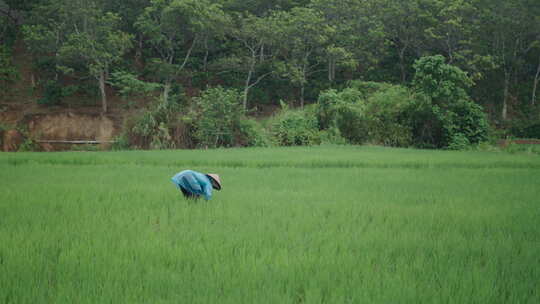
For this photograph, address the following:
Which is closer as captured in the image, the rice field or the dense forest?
the rice field

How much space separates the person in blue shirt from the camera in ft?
11.2

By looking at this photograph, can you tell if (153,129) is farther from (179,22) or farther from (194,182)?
(179,22)

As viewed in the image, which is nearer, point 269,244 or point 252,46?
point 269,244

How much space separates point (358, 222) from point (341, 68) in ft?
92.2

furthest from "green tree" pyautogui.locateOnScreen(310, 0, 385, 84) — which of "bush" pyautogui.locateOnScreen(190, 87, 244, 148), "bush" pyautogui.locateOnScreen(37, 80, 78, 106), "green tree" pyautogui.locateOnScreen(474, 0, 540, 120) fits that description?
"bush" pyautogui.locateOnScreen(37, 80, 78, 106)

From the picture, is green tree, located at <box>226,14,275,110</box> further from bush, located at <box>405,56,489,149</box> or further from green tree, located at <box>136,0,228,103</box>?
bush, located at <box>405,56,489,149</box>

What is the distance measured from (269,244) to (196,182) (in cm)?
140

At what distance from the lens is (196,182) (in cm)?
354

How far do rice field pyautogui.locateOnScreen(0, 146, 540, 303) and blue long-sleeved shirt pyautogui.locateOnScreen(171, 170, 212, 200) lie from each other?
15cm

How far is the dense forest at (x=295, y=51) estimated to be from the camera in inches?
634

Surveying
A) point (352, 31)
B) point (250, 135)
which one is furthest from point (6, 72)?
point (352, 31)

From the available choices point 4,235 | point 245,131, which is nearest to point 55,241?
point 4,235

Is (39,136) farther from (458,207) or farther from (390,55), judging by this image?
(390,55)

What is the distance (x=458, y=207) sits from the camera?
12.0 feet
